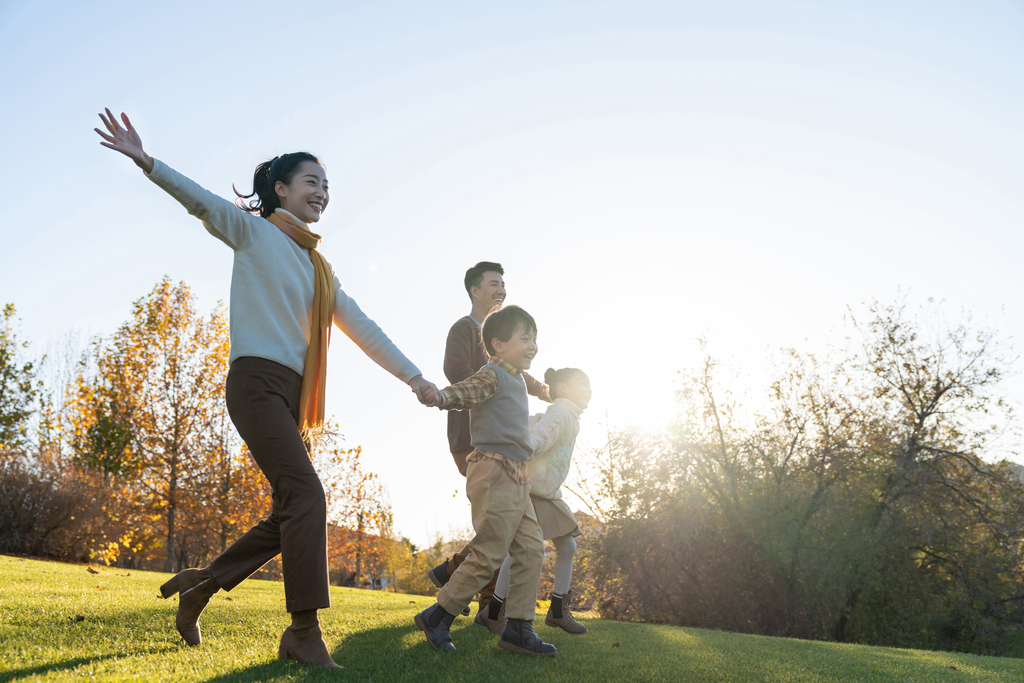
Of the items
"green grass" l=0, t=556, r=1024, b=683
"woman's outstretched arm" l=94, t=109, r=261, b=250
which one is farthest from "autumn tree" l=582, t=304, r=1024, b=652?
"woman's outstretched arm" l=94, t=109, r=261, b=250

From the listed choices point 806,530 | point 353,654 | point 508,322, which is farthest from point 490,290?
point 806,530

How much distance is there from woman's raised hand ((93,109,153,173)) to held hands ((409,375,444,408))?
146cm

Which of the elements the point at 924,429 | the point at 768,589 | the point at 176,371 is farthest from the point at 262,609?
the point at 176,371

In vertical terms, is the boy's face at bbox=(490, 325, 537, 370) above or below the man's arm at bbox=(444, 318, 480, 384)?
below

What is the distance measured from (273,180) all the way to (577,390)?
99.2 inches

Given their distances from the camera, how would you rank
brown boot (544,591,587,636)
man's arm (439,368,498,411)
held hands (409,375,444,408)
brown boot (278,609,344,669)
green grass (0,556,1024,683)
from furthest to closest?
brown boot (544,591,587,636) → man's arm (439,368,498,411) → held hands (409,375,444,408) → brown boot (278,609,344,669) → green grass (0,556,1024,683)

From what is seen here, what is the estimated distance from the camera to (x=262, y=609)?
175 inches

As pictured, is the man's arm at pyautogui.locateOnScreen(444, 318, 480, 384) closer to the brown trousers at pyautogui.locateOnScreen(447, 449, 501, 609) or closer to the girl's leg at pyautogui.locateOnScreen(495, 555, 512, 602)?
the brown trousers at pyautogui.locateOnScreen(447, 449, 501, 609)

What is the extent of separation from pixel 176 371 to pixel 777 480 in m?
15.9

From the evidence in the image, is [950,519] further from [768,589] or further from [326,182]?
[326,182]

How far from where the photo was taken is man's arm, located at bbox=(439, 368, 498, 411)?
3.15 meters

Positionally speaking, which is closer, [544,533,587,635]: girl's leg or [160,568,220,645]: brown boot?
[160,568,220,645]: brown boot

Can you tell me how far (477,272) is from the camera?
15.8 ft

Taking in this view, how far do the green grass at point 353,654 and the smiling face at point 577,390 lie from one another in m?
1.59
